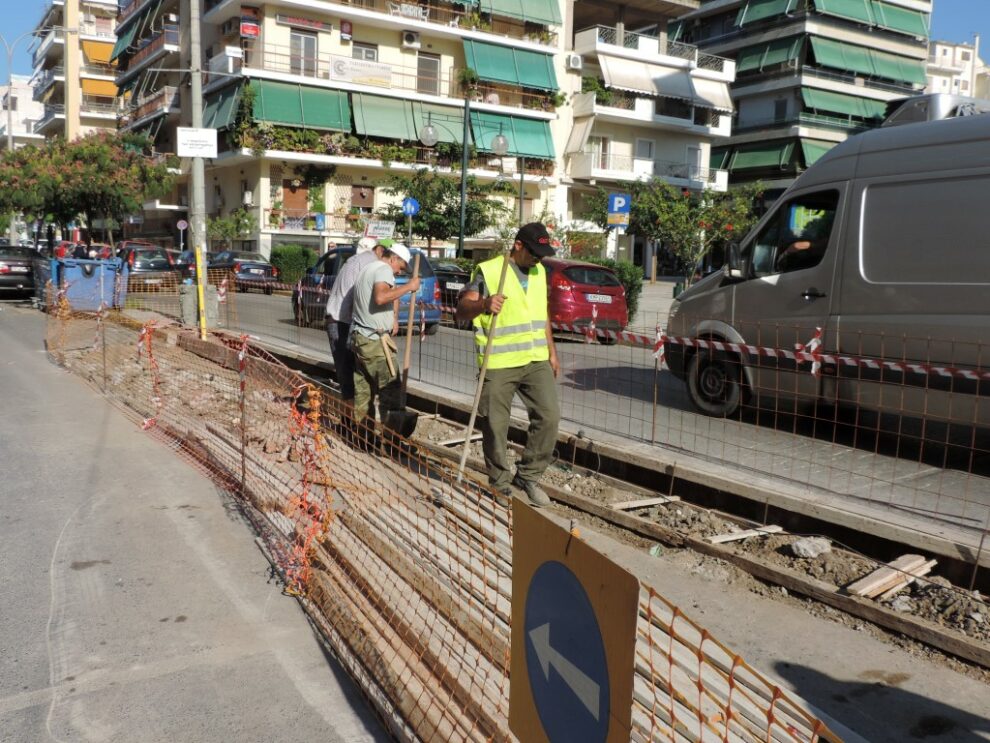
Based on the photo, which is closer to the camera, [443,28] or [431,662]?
[431,662]

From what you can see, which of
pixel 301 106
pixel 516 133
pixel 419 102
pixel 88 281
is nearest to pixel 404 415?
pixel 88 281

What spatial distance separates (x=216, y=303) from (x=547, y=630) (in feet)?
50.3

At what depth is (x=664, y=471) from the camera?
6727mm

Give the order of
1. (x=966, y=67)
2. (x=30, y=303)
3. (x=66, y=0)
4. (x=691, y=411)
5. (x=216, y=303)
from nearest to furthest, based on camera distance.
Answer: (x=691, y=411), (x=216, y=303), (x=30, y=303), (x=66, y=0), (x=966, y=67)

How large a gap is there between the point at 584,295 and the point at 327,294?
4532 millimetres

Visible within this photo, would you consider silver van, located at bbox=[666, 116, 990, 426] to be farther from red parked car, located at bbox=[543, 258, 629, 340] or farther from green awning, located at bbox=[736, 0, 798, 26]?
green awning, located at bbox=[736, 0, 798, 26]

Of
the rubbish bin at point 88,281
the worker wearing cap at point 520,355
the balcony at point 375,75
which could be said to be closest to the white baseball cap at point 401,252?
the worker wearing cap at point 520,355

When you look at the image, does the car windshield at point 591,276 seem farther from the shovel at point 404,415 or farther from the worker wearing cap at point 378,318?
the worker wearing cap at point 378,318

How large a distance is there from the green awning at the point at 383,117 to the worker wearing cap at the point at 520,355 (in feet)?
113

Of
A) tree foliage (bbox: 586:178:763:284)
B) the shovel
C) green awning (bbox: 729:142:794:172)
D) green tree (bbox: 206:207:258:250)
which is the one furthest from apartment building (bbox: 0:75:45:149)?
the shovel

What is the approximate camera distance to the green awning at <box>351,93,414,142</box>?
127 ft

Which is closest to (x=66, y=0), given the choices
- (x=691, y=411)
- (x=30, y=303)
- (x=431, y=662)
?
(x=30, y=303)

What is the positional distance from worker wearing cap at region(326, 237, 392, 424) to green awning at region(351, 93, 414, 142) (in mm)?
32021

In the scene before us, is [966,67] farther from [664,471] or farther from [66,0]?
[664,471]
